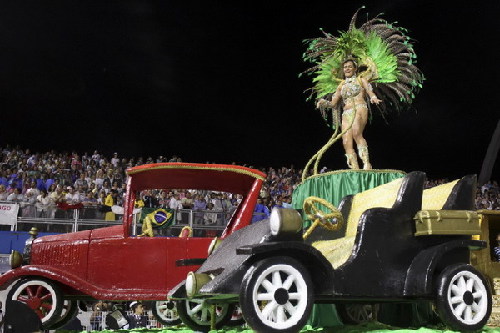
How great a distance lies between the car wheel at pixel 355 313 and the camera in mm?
5133

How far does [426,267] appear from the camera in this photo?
11.4 ft

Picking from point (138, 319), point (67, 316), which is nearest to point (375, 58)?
point (67, 316)

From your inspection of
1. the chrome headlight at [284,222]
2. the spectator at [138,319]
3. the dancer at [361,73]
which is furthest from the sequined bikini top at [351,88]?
the spectator at [138,319]

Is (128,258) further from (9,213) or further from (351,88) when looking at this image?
(9,213)

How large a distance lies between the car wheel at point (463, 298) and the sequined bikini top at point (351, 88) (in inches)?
140

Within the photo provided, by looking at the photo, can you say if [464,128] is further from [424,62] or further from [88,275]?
[88,275]

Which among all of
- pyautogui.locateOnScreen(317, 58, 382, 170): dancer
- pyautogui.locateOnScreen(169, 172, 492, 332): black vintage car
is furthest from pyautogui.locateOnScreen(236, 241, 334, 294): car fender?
pyautogui.locateOnScreen(317, 58, 382, 170): dancer

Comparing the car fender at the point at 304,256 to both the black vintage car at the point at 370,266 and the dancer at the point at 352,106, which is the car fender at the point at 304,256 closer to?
the black vintage car at the point at 370,266

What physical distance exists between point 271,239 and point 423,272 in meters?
1.02

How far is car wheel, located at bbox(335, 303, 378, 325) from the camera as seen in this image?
513 cm

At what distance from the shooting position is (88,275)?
5625mm

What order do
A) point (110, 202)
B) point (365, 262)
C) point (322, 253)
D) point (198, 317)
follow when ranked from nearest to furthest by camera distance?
point (365, 262) < point (322, 253) < point (198, 317) < point (110, 202)

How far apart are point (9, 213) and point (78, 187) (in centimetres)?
342

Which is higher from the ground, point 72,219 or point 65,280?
point 72,219
